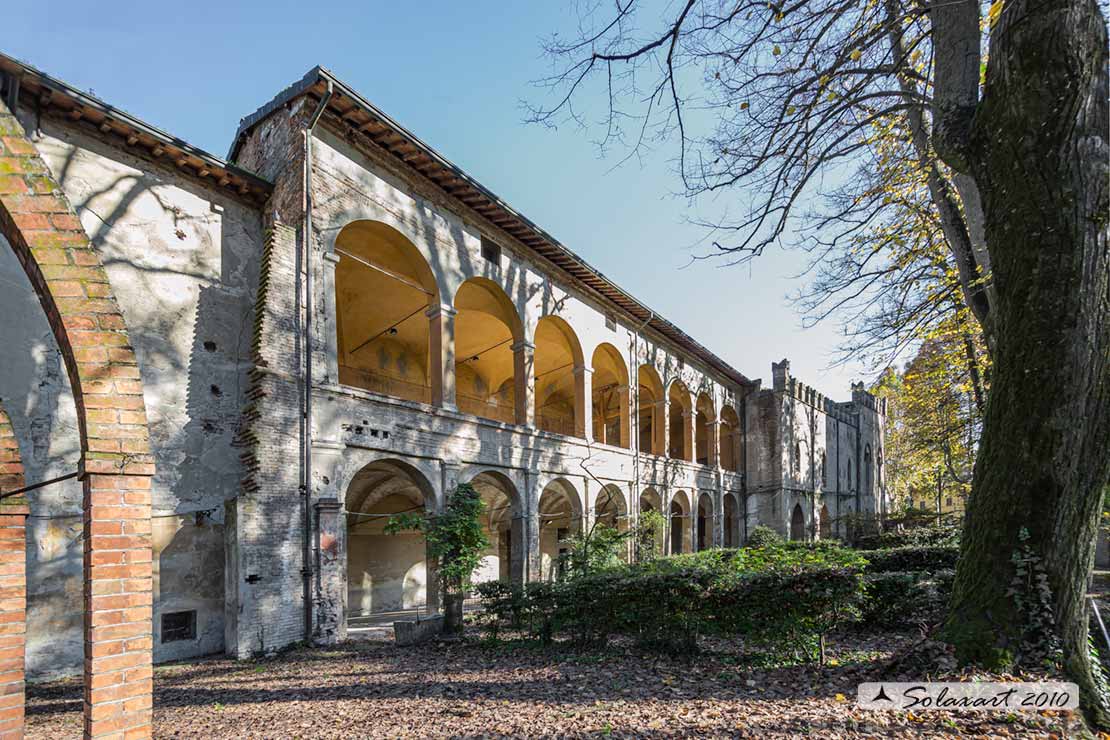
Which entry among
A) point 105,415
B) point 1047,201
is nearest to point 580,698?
point 105,415

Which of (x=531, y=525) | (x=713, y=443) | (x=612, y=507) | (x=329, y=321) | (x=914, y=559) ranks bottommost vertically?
(x=914, y=559)

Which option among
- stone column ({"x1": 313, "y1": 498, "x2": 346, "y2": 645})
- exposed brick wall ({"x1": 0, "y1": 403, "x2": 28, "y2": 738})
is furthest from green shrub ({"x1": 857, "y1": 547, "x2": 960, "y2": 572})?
exposed brick wall ({"x1": 0, "y1": 403, "x2": 28, "y2": 738})

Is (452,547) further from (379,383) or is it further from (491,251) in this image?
(379,383)

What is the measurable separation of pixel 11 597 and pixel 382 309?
12.6 metres

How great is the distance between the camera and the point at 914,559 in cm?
1310

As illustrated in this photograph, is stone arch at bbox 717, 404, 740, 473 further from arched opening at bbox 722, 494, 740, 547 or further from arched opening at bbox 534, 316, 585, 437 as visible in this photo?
arched opening at bbox 534, 316, 585, 437

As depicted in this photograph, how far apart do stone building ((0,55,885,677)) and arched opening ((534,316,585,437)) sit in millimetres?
898

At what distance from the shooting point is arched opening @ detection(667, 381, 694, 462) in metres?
24.1

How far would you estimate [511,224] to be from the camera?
15.4 meters

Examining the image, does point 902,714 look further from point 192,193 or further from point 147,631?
point 192,193

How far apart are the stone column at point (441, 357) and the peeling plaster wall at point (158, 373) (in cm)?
367

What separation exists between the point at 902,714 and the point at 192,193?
1192 centimetres

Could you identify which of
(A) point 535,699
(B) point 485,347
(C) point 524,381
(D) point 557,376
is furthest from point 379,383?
(A) point 535,699

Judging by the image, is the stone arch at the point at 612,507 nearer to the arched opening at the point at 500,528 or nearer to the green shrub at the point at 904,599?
the arched opening at the point at 500,528
